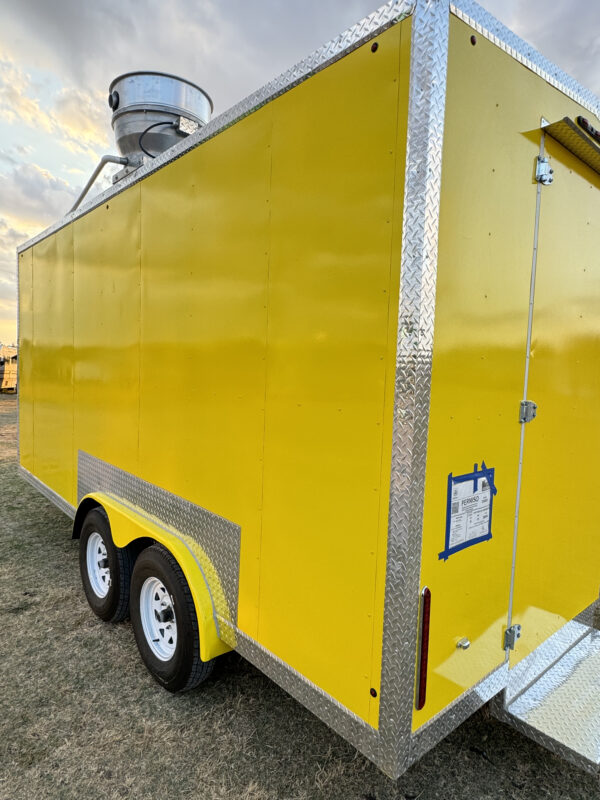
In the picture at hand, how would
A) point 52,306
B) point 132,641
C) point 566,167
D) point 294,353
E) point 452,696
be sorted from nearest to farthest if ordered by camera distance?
point 452,696 < point 294,353 < point 566,167 < point 132,641 < point 52,306

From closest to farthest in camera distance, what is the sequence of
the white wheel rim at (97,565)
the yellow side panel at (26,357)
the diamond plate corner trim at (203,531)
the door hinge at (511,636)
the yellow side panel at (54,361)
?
1. the door hinge at (511,636)
2. the diamond plate corner trim at (203,531)
3. the white wheel rim at (97,565)
4. the yellow side panel at (54,361)
5. the yellow side panel at (26,357)

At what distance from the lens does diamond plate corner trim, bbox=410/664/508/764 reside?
5.65ft

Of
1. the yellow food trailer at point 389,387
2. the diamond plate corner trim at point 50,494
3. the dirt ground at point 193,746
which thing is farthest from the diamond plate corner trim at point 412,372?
the diamond plate corner trim at point 50,494

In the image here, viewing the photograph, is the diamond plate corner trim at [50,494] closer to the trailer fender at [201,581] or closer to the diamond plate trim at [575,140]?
the trailer fender at [201,581]

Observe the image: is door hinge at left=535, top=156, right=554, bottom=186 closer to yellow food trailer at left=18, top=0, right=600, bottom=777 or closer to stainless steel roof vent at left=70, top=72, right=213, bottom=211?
yellow food trailer at left=18, top=0, right=600, bottom=777

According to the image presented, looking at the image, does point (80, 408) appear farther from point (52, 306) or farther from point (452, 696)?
point (452, 696)

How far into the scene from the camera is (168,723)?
2.64 metres

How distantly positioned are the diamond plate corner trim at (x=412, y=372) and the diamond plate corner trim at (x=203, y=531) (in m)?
0.95

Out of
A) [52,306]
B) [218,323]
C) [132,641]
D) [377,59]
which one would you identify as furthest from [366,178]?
[52,306]

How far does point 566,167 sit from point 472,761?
2804 millimetres

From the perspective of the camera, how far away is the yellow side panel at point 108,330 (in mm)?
3264

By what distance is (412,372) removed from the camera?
1600 millimetres

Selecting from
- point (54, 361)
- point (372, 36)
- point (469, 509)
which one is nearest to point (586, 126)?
point (372, 36)

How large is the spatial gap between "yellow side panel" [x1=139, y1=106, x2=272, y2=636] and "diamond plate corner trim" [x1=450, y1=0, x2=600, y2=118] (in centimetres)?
85
